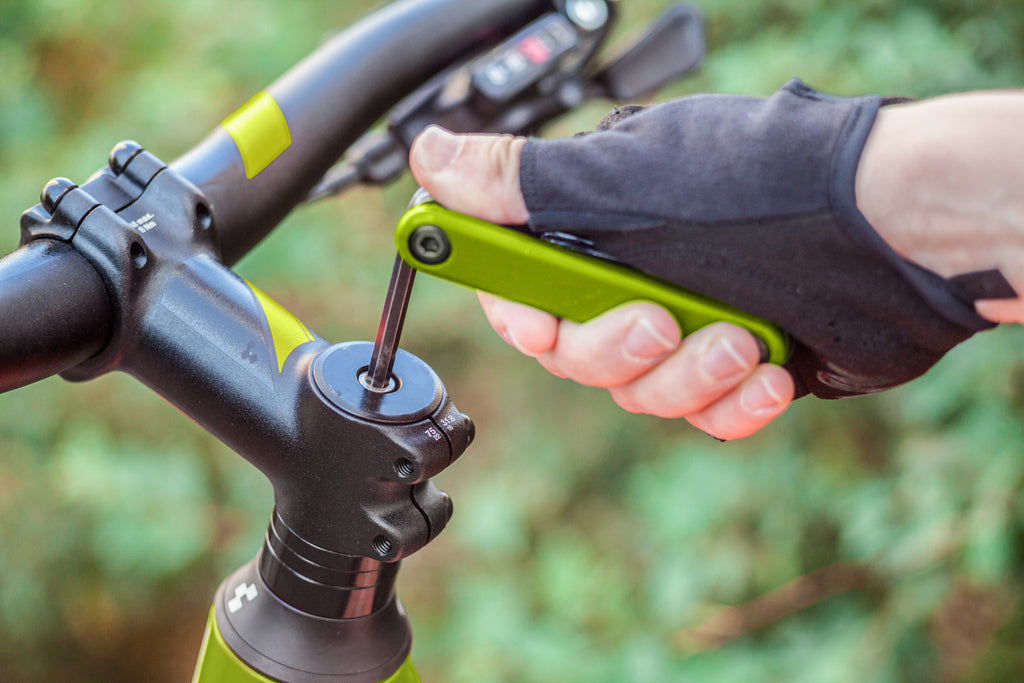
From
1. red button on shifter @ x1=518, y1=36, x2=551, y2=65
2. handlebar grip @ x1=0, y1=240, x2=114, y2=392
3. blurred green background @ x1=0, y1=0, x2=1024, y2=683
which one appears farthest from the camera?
blurred green background @ x1=0, y1=0, x2=1024, y2=683

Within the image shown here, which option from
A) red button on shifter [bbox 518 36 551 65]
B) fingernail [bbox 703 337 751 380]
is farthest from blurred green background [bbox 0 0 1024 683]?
fingernail [bbox 703 337 751 380]

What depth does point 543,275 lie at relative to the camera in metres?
0.44

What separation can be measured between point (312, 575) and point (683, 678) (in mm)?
1072

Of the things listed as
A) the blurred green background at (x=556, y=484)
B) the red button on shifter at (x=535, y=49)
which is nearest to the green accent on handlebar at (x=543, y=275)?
the red button on shifter at (x=535, y=49)

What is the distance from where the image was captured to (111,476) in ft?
4.72

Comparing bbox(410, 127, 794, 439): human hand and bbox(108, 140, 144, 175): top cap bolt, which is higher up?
bbox(108, 140, 144, 175): top cap bolt

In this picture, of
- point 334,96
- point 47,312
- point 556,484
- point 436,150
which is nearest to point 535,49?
point 334,96

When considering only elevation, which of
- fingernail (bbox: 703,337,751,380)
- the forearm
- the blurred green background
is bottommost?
the blurred green background

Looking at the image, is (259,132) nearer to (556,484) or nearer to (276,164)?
(276,164)

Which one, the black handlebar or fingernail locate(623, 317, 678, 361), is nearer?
fingernail locate(623, 317, 678, 361)

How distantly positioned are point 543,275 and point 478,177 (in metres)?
0.06

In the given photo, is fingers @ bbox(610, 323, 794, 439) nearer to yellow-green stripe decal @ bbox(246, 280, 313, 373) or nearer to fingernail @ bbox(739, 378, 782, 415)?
fingernail @ bbox(739, 378, 782, 415)

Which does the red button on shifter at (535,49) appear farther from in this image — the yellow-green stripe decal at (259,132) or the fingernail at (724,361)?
the fingernail at (724,361)

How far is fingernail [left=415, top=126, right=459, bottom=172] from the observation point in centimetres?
45
